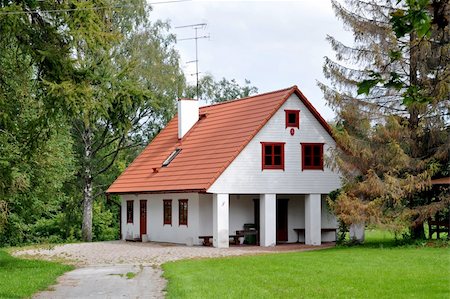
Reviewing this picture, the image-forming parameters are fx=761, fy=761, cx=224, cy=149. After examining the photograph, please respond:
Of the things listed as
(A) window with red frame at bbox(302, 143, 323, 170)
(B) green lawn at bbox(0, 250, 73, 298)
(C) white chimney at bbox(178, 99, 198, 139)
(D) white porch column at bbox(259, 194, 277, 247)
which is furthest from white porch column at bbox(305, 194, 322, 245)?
(B) green lawn at bbox(0, 250, 73, 298)

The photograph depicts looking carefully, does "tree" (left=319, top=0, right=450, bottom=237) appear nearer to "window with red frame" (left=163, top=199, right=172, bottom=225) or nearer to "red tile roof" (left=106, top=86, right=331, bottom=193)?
"red tile roof" (left=106, top=86, right=331, bottom=193)

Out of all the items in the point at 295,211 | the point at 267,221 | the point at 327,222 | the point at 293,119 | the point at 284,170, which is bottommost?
the point at 327,222

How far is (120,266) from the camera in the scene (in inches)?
907

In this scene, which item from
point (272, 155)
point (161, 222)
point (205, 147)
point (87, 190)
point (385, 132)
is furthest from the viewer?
point (87, 190)

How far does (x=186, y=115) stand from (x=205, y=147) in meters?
4.42

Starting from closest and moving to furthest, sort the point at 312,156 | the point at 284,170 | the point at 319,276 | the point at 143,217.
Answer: the point at 319,276
the point at 284,170
the point at 312,156
the point at 143,217

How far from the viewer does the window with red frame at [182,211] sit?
34216mm

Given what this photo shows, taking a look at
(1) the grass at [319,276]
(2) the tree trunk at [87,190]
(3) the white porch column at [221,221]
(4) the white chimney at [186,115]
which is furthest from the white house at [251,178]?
(2) the tree trunk at [87,190]

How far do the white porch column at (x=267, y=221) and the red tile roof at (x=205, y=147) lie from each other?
8.18 ft

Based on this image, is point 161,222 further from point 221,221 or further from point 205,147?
point 221,221

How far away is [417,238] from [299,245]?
17.6ft

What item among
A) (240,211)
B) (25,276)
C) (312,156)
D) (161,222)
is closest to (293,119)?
(312,156)

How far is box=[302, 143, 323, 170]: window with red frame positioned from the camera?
Answer: 33.5 m

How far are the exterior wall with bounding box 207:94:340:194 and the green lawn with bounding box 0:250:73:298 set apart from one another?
9.90 m
